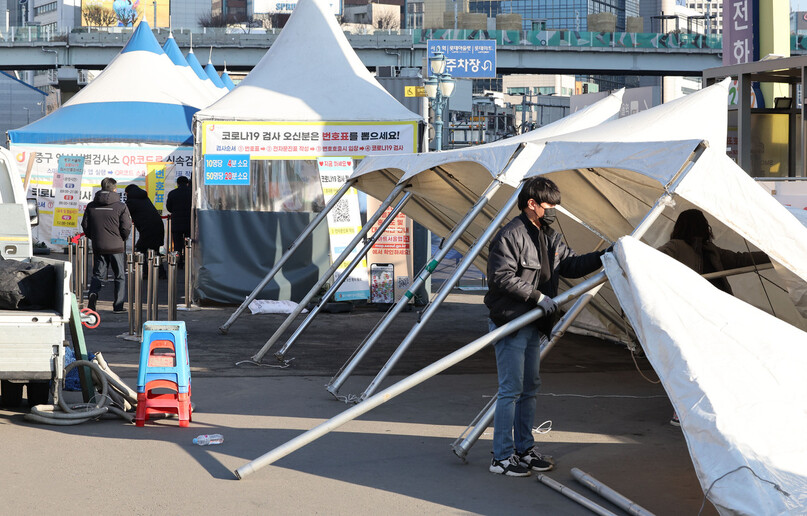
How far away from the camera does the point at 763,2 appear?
17.4m

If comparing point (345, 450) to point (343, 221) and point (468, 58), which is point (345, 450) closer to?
point (343, 221)

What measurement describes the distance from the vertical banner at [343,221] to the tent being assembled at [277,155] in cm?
20

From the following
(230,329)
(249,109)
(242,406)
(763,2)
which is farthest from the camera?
Result: (763,2)

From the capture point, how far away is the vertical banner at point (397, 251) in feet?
50.2

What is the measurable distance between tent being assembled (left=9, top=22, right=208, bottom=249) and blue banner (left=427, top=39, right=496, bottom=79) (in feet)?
38.5

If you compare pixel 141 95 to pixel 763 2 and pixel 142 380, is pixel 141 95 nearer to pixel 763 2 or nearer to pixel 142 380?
pixel 763 2

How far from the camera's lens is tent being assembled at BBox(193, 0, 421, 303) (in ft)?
49.9

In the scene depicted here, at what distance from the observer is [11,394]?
27.1 ft

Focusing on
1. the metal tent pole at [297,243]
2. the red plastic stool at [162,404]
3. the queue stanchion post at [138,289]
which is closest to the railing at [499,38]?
the metal tent pole at [297,243]

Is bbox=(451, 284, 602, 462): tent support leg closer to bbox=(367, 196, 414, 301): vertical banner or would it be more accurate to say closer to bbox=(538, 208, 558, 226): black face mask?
bbox=(538, 208, 558, 226): black face mask

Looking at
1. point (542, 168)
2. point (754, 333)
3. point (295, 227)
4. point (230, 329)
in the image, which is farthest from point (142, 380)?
point (295, 227)

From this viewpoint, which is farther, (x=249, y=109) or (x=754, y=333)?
(x=249, y=109)

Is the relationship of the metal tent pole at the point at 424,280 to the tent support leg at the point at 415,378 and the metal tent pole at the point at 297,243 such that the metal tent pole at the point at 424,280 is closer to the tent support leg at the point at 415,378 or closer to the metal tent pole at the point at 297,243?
the tent support leg at the point at 415,378

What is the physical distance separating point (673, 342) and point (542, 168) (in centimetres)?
234
